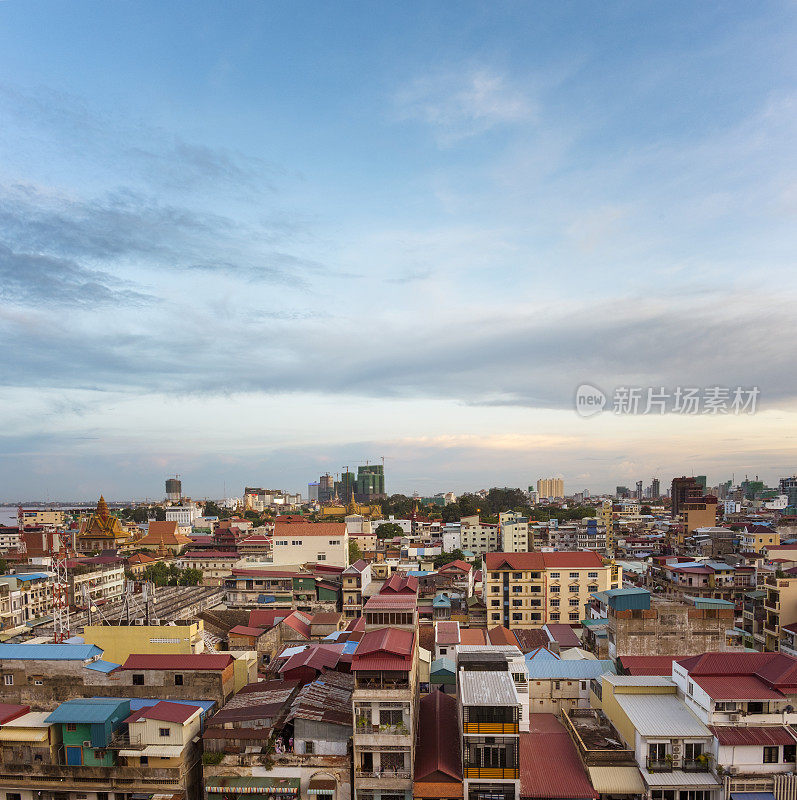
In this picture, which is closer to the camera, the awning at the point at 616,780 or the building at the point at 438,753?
the awning at the point at 616,780

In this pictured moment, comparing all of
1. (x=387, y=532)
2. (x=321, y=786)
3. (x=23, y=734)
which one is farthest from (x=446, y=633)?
(x=387, y=532)

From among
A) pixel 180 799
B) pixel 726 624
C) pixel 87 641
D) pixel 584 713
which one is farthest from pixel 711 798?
pixel 87 641

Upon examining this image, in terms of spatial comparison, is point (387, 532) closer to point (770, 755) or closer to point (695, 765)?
point (695, 765)

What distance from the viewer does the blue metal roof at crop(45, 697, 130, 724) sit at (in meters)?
17.5

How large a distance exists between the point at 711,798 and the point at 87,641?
22.3 meters

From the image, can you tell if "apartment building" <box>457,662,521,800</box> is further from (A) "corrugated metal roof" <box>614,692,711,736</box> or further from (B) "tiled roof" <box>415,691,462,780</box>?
(A) "corrugated metal roof" <box>614,692,711,736</box>

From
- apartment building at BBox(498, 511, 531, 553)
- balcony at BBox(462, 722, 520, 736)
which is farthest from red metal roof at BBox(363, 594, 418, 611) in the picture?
apartment building at BBox(498, 511, 531, 553)

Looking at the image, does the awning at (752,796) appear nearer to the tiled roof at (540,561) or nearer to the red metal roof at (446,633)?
the red metal roof at (446,633)

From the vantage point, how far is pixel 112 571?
158 feet

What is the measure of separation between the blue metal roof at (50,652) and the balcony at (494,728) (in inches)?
554

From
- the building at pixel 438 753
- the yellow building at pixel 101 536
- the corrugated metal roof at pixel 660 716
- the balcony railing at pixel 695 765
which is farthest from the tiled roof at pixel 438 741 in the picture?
the yellow building at pixel 101 536

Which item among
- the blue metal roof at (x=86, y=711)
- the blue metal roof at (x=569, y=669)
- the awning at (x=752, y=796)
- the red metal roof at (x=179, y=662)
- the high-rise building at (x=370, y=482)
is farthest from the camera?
the high-rise building at (x=370, y=482)

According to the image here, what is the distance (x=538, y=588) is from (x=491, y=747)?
21418mm

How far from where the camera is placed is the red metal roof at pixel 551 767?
51.0 ft
